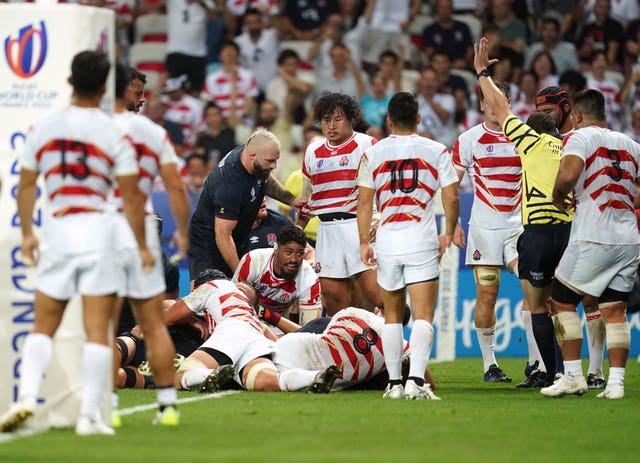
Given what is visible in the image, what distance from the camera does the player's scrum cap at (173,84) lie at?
21.3 m

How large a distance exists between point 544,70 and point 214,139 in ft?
17.4

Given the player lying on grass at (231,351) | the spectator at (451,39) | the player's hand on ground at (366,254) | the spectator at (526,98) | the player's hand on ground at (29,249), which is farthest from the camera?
the spectator at (451,39)

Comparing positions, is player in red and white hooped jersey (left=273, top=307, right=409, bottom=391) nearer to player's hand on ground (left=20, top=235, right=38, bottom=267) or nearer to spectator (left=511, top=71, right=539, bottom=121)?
player's hand on ground (left=20, top=235, right=38, bottom=267)

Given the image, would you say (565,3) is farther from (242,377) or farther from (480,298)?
(242,377)

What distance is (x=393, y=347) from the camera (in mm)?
10391

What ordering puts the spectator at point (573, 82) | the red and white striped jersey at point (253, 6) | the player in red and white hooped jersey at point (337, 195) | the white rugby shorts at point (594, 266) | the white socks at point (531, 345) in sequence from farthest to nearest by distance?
1. the red and white striped jersey at point (253, 6)
2. the spectator at point (573, 82)
3. the player in red and white hooped jersey at point (337, 195)
4. the white socks at point (531, 345)
5. the white rugby shorts at point (594, 266)

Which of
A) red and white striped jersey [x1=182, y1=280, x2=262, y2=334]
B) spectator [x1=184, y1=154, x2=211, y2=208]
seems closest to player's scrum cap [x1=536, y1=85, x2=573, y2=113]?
red and white striped jersey [x1=182, y1=280, x2=262, y2=334]

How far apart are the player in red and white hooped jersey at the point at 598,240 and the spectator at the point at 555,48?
1121cm

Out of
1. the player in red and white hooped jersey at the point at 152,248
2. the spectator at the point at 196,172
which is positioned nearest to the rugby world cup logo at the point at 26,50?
the player in red and white hooped jersey at the point at 152,248

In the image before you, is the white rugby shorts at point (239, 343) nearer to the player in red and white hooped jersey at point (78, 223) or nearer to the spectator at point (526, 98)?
the player in red and white hooped jersey at point (78, 223)

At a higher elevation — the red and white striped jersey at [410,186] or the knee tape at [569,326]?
the red and white striped jersey at [410,186]

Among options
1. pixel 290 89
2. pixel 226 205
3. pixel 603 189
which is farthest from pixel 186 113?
pixel 603 189

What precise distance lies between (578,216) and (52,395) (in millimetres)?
4624

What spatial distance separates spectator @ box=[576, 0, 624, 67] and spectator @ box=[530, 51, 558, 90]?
4.43ft
